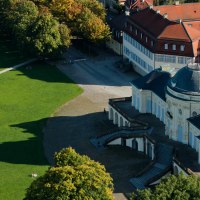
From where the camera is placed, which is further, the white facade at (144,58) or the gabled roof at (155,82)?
the white facade at (144,58)

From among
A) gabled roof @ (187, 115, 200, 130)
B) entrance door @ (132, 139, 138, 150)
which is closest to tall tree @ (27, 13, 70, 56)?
entrance door @ (132, 139, 138, 150)

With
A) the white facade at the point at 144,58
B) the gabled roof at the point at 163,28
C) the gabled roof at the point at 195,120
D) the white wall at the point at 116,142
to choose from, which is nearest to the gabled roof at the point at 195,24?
the gabled roof at the point at 163,28

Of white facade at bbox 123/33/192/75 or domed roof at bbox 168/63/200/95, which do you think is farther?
white facade at bbox 123/33/192/75

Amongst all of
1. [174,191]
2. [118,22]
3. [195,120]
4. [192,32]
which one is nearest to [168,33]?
[192,32]

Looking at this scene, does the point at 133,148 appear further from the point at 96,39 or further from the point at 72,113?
the point at 96,39

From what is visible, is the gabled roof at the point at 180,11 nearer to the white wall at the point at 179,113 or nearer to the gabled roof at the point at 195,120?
the white wall at the point at 179,113

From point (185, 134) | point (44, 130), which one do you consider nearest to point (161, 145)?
point (185, 134)

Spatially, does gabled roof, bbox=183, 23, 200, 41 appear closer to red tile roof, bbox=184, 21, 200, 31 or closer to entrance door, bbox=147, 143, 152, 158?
red tile roof, bbox=184, 21, 200, 31
